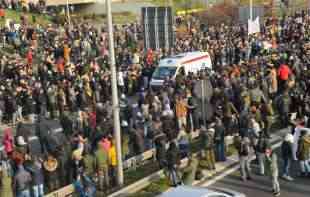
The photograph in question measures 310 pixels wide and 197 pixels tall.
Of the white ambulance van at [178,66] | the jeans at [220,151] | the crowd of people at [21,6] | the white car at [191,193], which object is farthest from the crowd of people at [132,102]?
the crowd of people at [21,6]

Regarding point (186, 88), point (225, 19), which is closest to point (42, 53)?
point (186, 88)

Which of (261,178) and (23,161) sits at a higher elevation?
(23,161)

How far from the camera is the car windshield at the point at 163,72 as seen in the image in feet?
98.3

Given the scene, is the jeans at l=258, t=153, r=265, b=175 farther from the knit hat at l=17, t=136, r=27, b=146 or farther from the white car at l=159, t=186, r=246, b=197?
the knit hat at l=17, t=136, r=27, b=146

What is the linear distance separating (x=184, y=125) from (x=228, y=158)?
2.50 metres

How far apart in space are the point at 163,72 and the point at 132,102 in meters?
3.89

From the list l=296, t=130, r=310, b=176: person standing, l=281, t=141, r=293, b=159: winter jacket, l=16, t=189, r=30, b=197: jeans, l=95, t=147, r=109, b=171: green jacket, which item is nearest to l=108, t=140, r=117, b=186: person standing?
l=95, t=147, r=109, b=171: green jacket

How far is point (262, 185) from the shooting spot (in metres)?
17.8

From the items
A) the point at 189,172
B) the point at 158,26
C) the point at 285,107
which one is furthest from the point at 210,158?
the point at 158,26

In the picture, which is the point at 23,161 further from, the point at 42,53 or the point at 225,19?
the point at 225,19

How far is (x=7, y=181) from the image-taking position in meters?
15.4

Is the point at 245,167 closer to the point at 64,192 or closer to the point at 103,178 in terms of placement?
the point at 103,178

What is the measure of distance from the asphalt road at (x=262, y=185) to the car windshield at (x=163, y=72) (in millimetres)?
11652

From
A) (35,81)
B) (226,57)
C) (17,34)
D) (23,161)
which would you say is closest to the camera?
(23,161)
